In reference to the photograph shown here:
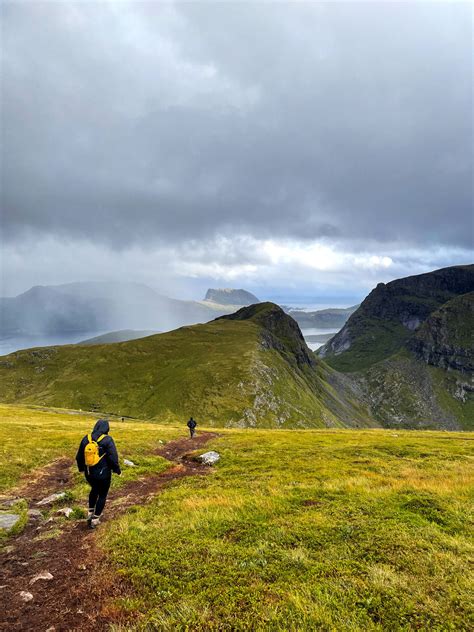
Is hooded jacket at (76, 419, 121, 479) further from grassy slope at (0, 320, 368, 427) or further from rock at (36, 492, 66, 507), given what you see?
grassy slope at (0, 320, 368, 427)

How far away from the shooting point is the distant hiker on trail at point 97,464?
14.0 m

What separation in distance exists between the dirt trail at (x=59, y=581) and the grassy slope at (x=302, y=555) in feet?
2.06

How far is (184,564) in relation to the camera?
389 inches

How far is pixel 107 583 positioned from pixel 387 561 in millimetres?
8211

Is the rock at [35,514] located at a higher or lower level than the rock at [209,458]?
higher

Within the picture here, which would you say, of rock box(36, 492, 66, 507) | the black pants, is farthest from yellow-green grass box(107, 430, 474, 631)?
rock box(36, 492, 66, 507)

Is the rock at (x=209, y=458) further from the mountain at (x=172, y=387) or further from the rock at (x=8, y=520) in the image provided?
the mountain at (x=172, y=387)

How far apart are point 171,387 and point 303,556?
527ft

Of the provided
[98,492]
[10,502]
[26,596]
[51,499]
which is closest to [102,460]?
[98,492]

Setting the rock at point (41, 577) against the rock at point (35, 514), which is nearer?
the rock at point (41, 577)

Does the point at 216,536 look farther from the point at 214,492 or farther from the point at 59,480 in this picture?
the point at 59,480

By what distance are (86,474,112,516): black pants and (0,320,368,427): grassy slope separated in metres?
132

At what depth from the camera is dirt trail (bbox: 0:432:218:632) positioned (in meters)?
7.98

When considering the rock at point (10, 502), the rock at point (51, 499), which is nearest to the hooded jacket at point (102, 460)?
the rock at point (51, 499)
